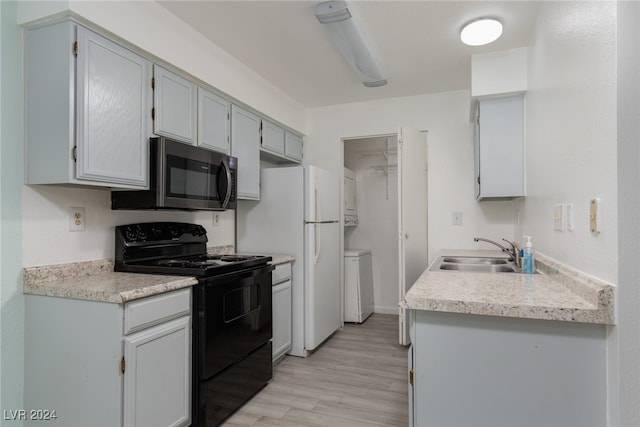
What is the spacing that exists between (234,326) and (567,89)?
205 centimetres

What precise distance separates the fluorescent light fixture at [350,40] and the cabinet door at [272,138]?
91cm

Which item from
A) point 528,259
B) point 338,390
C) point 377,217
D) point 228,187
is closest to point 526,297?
point 528,259

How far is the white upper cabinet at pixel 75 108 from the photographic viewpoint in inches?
67.4

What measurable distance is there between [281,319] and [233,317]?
0.84m

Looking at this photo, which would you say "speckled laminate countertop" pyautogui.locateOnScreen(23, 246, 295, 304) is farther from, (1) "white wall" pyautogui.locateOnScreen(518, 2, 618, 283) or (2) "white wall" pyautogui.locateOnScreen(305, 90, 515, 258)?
(2) "white wall" pyautogui.locateOnScreen(305, 90, 515, 258)

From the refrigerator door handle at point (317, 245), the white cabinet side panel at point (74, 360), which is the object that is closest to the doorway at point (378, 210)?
the refrigerator door handle at point (317, 245)

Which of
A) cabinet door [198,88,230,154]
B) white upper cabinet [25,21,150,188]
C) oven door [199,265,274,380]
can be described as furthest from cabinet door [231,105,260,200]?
white upper cabinet [25,21,150,188]

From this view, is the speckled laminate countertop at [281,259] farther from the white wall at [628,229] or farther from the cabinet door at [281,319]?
the white wall at [628,229]

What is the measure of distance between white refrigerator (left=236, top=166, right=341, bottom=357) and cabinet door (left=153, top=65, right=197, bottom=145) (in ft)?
3.30

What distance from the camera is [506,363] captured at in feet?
3.98

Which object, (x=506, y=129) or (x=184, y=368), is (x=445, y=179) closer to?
(x=506, y=129)

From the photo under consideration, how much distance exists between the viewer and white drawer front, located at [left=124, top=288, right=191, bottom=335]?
1.62 meters

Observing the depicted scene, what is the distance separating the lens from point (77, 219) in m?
2.01

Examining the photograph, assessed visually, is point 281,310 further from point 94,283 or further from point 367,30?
point 367,30
